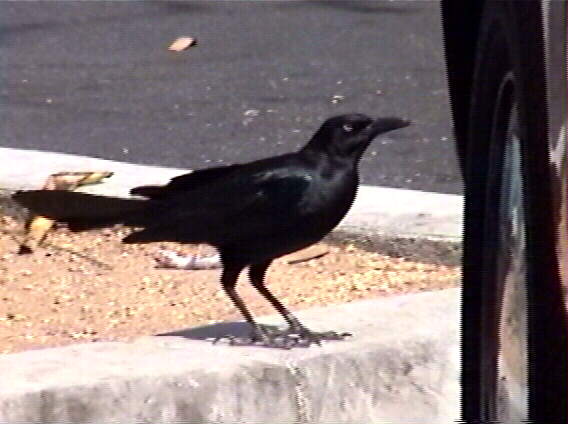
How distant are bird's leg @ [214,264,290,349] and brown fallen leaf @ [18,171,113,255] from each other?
1.16m

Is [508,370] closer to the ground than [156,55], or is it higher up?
closer to the ground

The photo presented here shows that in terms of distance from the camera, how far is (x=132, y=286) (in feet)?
15.8

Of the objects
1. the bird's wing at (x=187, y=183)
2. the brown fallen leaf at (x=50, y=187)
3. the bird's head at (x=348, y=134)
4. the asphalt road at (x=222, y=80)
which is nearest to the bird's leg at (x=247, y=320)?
the bird's wing at (x=187, y=183)

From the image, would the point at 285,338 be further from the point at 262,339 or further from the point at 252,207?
the point at 252,207

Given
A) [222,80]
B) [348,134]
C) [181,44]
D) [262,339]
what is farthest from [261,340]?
[181,44]

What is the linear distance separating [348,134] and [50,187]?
1564 mm

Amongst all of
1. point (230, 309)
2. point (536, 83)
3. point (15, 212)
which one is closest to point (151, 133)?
point (15, 212)

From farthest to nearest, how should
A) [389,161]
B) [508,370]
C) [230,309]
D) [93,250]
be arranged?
[389,161] → [93,250] → [230,309] → [508,370]

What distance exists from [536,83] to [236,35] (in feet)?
36.5

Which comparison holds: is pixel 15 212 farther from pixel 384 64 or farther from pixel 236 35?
pixel 236 35

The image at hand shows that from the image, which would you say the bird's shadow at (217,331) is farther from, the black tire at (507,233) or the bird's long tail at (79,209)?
the black tire at (507,233)

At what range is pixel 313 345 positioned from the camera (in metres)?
3.81

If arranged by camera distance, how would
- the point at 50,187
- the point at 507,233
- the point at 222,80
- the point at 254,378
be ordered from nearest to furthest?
1. the point at 507,233
2. the point at 254,378
3. the point at 50,187
4. the point at 222,80

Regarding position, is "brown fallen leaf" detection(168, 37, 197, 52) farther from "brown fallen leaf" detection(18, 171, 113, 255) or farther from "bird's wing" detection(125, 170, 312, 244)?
"bird's wing" detection(125, 170, 312, 244)
